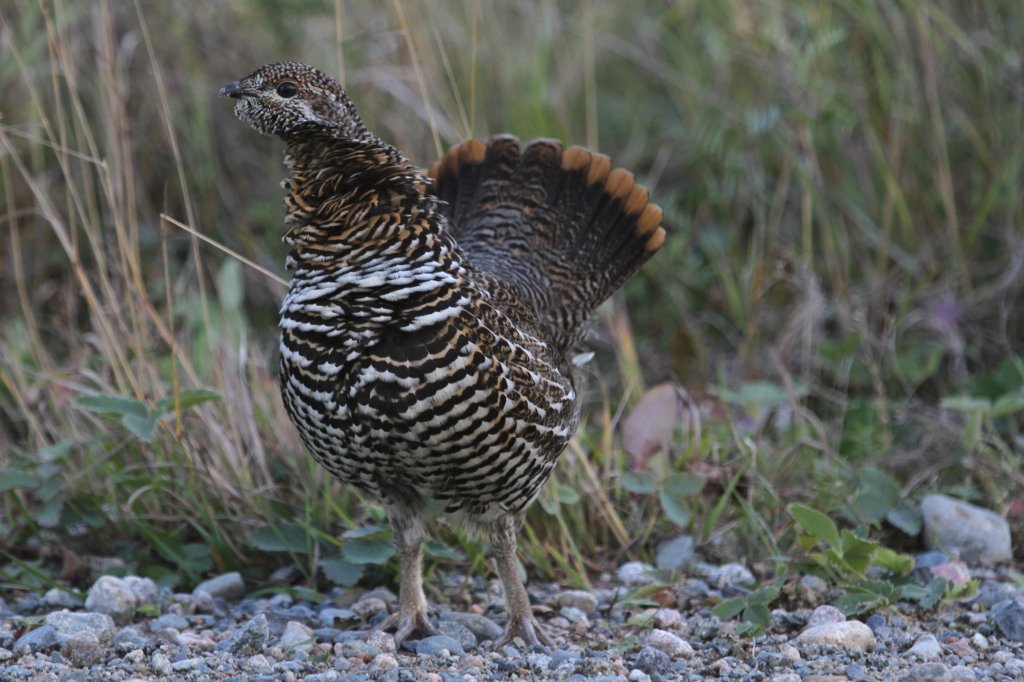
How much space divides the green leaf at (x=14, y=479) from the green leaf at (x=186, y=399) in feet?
1.67

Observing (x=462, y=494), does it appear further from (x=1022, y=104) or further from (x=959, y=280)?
(x=1022, y=104)

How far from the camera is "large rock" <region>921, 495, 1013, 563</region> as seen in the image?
3.93 metres

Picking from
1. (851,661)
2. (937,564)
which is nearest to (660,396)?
(937,564)

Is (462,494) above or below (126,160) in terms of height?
below

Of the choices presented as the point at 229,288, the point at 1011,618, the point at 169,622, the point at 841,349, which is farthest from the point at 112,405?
the point at 841,349

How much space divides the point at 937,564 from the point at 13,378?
10.9 feet

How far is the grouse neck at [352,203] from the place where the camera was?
319cm

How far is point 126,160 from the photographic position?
4.38 m

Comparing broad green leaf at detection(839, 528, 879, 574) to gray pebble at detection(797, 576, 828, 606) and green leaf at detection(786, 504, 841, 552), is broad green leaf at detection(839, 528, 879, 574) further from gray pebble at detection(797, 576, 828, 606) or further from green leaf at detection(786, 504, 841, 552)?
gray pebble at detection(797, 576, 828, 606)

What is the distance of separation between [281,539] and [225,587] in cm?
22

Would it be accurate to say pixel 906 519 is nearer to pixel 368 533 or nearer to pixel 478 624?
pixel 478 624

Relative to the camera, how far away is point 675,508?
3.99 m

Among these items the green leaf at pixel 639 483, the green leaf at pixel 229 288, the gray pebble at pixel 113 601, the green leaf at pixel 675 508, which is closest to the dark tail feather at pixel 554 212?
the green leaf at pixel 639 483

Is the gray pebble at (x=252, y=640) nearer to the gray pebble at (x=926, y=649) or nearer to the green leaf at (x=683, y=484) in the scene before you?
the green leaf at (x=683, y=484)
